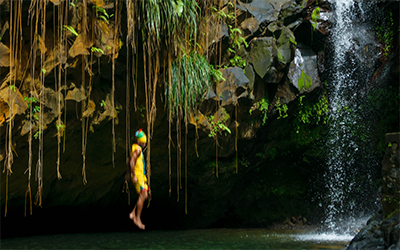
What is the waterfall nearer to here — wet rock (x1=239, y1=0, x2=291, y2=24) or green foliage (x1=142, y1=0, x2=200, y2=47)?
wet rock (x1=239, y1=0, x2=291, y2=24)

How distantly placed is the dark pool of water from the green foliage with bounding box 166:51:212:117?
8.03ft

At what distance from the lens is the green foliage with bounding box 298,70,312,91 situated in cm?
788

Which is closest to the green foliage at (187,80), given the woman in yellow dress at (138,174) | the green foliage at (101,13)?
the green foliage at (101,13)

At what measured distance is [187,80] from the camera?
586cm

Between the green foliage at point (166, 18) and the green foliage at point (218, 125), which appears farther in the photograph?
the green foliage at point (218, 125)

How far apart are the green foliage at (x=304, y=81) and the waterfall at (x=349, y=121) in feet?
3.05

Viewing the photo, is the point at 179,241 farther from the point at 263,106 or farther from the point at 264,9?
the point at 264,9

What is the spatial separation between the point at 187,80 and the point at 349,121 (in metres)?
4.98

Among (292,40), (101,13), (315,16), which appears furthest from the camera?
(315,16)

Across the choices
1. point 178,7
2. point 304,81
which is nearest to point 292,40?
point 304,81

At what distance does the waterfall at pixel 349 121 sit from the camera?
862cm

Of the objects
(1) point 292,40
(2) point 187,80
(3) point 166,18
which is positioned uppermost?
(1) point 292,40

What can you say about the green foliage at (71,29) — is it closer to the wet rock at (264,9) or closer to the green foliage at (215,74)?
the green foliage at (215,74)

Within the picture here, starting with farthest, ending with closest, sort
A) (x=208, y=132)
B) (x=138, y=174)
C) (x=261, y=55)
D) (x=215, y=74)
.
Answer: (x=261, y=55), (x=208, y=132), (x=215, y=74), (x=138, y=174)
